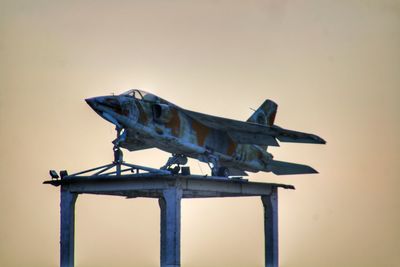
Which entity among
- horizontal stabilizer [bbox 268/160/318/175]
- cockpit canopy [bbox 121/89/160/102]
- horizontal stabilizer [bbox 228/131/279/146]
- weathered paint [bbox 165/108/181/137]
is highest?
cockpit canopy [bbox 121/89/160/102]

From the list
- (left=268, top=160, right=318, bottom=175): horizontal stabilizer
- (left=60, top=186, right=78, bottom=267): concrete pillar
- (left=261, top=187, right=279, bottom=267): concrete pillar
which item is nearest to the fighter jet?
(left=268, top=160, right=318, bottom=175): horizontal stabilizer

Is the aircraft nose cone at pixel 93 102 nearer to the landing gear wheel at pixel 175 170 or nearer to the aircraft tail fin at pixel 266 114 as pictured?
the landing gear wheel at pixel 175 170

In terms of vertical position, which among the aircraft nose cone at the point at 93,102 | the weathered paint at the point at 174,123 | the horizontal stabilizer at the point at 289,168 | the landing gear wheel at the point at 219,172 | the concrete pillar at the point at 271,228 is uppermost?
the aircraft nose cone at the point at 93,102

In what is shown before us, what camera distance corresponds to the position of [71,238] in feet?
176

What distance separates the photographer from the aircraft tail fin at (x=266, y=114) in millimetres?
60562

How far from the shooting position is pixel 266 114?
60.8 metres

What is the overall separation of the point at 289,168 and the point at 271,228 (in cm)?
382

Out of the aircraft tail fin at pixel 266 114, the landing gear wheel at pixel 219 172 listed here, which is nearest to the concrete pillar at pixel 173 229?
the landing gear wheel at pixel 219 172

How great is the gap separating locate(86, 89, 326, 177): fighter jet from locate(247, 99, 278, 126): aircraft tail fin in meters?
1.16

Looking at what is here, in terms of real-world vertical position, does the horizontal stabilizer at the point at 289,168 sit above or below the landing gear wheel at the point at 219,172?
above

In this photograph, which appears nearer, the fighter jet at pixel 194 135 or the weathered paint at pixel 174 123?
the fighter jet at pixel 194 135

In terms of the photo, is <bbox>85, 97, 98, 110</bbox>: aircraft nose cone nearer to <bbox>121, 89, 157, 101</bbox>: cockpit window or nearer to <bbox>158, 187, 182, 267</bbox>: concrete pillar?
<bbox>121, 89, 157, 101</bbox>: cockpit window

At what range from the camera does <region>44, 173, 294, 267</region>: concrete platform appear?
1959 inches

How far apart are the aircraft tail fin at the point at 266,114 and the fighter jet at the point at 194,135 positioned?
1.16 meters
